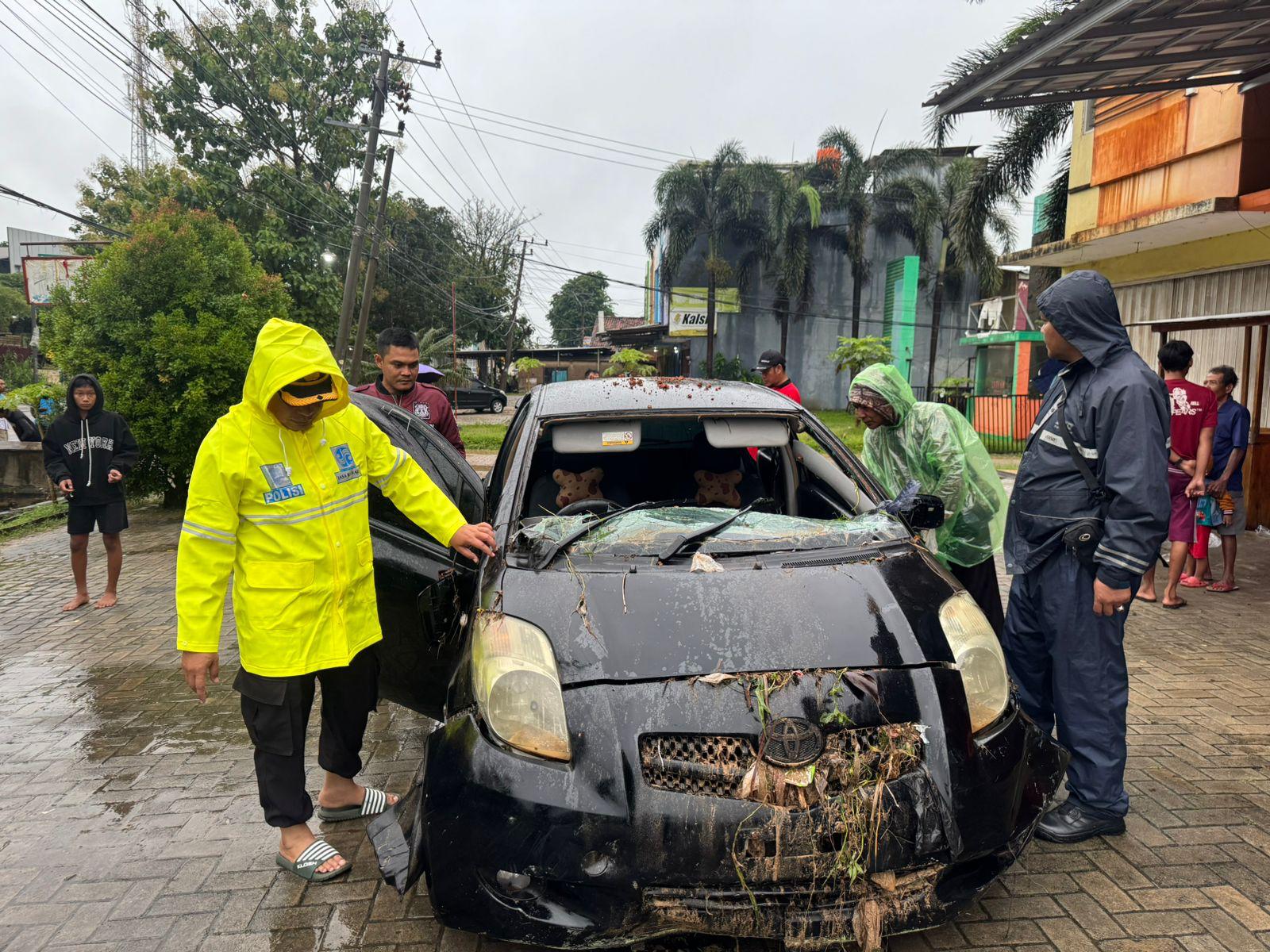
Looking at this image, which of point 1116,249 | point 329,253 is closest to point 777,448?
point 1116,249

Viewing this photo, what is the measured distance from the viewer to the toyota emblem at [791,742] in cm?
212

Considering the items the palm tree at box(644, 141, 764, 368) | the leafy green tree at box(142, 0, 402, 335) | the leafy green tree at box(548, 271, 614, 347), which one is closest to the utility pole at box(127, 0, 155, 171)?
the leafy green tree at box(142, 0, 402, 335)

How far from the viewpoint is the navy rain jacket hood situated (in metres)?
2.83

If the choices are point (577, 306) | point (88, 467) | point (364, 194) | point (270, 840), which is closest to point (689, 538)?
point (270, 840)

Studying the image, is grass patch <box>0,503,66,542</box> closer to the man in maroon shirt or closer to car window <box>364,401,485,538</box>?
the man in maroon shirt

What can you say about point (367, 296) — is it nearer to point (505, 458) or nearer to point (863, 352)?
point (863, 352)

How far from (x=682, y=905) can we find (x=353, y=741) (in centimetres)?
167

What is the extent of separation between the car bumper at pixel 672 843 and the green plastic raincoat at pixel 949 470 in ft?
6.40

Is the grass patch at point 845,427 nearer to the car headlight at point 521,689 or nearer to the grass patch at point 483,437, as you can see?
the grass patch at point 483,437

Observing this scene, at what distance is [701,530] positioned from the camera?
2846 millimetres

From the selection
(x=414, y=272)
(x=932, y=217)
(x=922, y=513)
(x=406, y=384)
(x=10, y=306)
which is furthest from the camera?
(x=10, y=306)

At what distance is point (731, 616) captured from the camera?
2.38 m

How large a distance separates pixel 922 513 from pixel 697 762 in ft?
4.89

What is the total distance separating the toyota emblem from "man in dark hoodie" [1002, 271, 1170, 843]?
1375 millimetres
